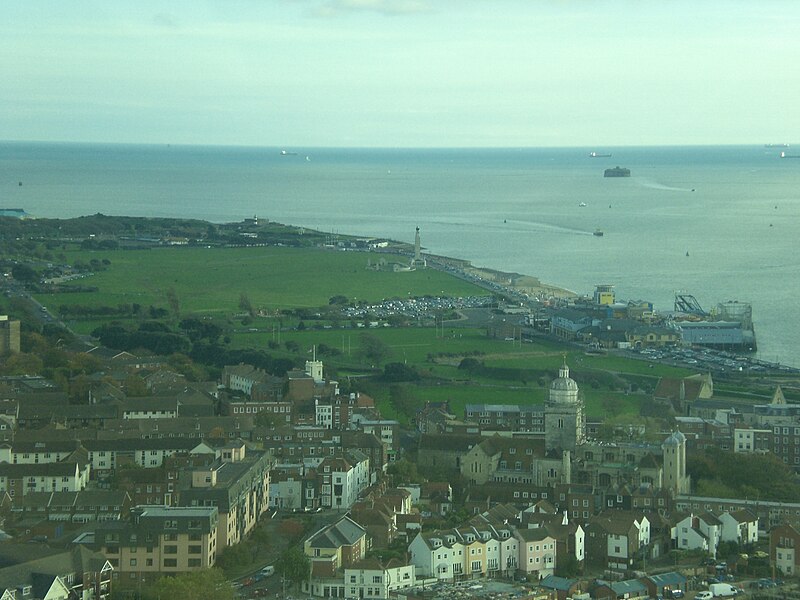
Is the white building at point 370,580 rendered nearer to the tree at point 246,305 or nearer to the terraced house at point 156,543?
the terraced house at point 156,543

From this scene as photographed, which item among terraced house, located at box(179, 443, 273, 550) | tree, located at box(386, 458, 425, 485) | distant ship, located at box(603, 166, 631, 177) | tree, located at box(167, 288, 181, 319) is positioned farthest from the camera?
distant ship, located at box(603, 166, 631, 177)

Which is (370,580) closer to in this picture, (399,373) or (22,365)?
(22,365)

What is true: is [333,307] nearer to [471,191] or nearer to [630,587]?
[630,587]

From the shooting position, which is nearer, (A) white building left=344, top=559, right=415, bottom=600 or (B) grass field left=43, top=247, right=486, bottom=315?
(A) white building left=344, top=559, right=415, bottom=600

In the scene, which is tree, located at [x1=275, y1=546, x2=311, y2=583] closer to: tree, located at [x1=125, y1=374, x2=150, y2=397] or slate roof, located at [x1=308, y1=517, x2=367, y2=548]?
slate roof, located at [x1=308, y1=517, x2=367, y2=548]

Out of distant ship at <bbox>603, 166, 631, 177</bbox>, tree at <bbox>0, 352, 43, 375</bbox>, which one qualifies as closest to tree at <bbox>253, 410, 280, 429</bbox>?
tree at <bbox>0, 352, 43, 375</bbox>

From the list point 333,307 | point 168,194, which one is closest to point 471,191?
point 168,194
